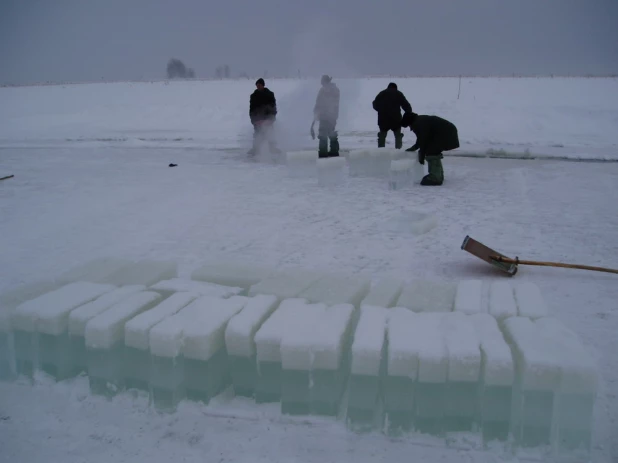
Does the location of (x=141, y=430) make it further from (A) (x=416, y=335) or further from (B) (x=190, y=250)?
(B) (x=190, y=250)

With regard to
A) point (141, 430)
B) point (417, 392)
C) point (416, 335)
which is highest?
point (416, 335)

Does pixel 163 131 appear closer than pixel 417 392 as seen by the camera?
No

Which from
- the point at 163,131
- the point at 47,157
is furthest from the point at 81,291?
the point at 163,131

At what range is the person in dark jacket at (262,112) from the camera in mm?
10281

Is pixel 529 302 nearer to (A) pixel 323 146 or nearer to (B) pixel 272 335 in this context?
(B) pixel 272 335

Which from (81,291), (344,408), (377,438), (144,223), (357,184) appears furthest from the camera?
(357,184)

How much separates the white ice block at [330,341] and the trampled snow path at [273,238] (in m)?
0.31

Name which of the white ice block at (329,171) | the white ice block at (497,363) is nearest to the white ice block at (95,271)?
the white ice block at (497,363)

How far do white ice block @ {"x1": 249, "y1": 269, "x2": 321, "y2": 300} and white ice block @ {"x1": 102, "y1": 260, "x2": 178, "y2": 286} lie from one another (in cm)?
73

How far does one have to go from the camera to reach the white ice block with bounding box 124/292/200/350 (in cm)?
260

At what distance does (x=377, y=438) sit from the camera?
2.36 metres

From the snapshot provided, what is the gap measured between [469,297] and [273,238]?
262 cm

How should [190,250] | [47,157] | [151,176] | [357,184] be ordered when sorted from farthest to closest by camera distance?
[47,157] < [151,176] < [357,184] < [190,250]

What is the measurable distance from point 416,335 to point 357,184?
5.64 meters
